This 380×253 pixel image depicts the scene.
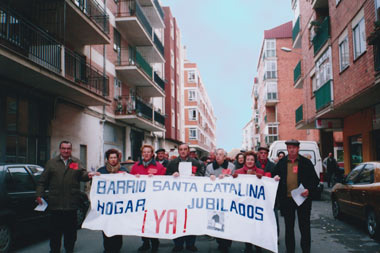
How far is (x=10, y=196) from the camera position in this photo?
7137 millimetres

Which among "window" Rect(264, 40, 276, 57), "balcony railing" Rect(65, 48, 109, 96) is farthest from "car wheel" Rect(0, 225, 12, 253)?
"window" Rect(264, 40, 276, 57)

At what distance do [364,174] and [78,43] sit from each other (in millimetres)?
13868

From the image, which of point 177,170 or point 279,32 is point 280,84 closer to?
point 279,32

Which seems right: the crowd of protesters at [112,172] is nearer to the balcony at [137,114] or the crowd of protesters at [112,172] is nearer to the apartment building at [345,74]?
the apartment building at [345,74]

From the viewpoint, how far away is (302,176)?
6602 mm

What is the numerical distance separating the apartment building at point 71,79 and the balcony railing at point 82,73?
4 cm

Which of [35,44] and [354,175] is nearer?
[354,175]

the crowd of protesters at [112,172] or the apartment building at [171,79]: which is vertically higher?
the apartment building at [171,79]

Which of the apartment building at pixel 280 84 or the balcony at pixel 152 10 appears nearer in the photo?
the balcony at pixel 152 10

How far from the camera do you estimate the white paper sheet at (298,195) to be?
21.1 feet

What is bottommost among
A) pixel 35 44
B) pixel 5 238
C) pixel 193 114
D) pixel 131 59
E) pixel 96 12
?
pixel 5 238

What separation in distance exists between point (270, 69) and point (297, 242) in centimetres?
4881

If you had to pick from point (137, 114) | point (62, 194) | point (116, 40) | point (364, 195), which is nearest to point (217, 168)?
point (62, 194)

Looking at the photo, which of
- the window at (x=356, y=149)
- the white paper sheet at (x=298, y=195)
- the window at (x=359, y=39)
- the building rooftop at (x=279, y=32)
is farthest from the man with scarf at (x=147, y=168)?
the building rooftop at (x=279, y=32)
